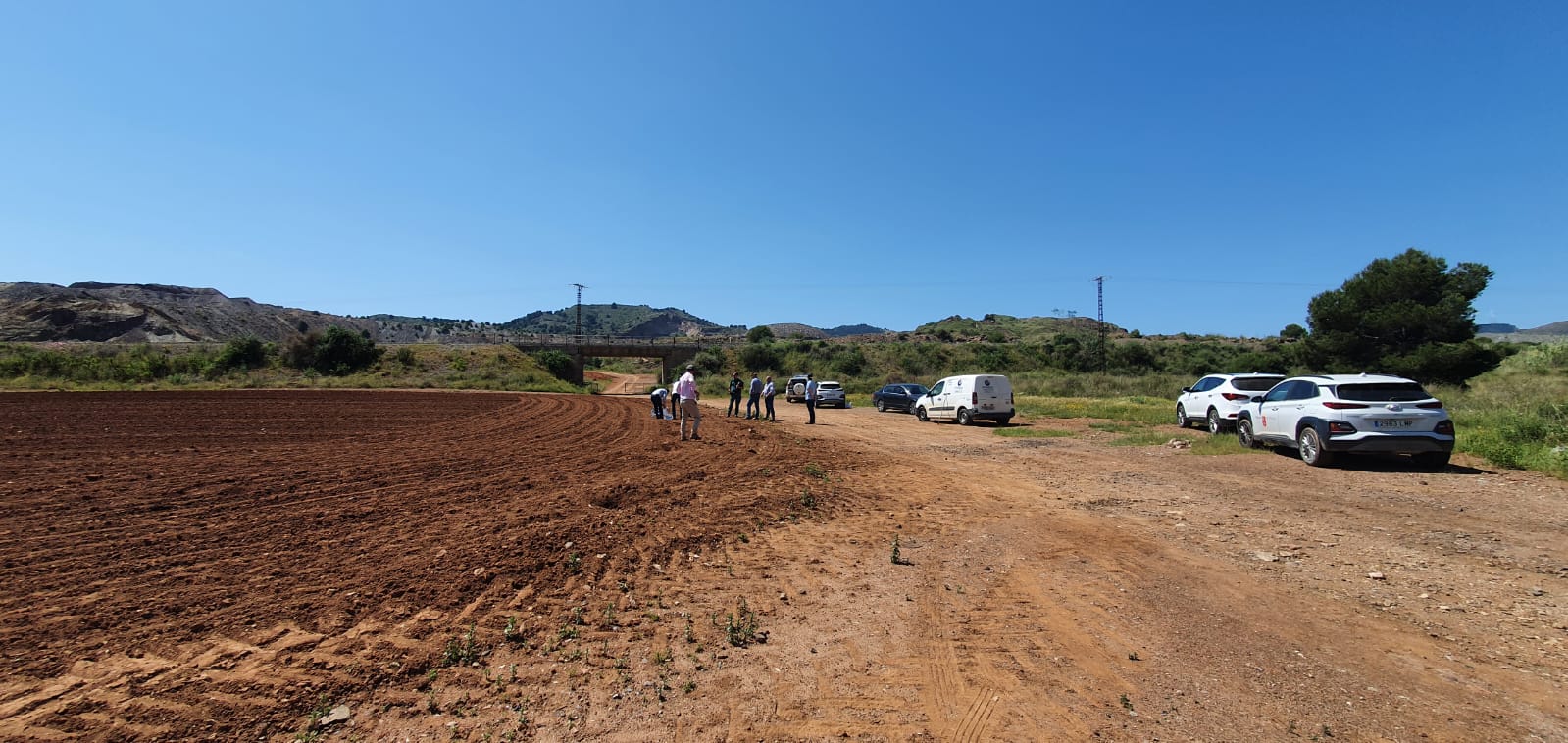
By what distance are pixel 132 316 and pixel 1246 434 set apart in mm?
105302

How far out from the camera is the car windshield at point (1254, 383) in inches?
661

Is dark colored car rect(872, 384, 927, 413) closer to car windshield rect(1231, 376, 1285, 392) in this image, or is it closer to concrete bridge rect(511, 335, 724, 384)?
car windshield rect(1231, 376, 1285, 392)

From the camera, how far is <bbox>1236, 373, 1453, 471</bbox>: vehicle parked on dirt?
35.1 feet

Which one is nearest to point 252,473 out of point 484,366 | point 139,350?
point 484,366

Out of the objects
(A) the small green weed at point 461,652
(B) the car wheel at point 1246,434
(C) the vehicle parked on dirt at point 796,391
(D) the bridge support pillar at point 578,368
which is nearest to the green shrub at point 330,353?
(D) the bridge support pillar at point 578,368

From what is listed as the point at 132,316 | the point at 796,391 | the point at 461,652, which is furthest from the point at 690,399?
the point at 132,316

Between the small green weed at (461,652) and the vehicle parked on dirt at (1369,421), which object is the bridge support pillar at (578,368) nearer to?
the vehicle parked on dirt at (1369,421)

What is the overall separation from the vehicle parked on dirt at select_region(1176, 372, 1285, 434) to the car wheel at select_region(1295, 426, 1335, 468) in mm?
4122

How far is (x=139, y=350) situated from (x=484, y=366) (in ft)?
76.2

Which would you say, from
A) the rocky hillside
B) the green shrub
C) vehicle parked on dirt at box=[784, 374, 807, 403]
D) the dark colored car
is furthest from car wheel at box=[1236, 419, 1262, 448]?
the rocky hillside

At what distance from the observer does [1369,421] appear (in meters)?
10.9

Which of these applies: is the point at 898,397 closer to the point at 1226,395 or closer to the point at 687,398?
the point at 1226,395

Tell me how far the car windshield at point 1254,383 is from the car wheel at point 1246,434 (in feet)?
9.54

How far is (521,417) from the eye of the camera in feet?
70.9
